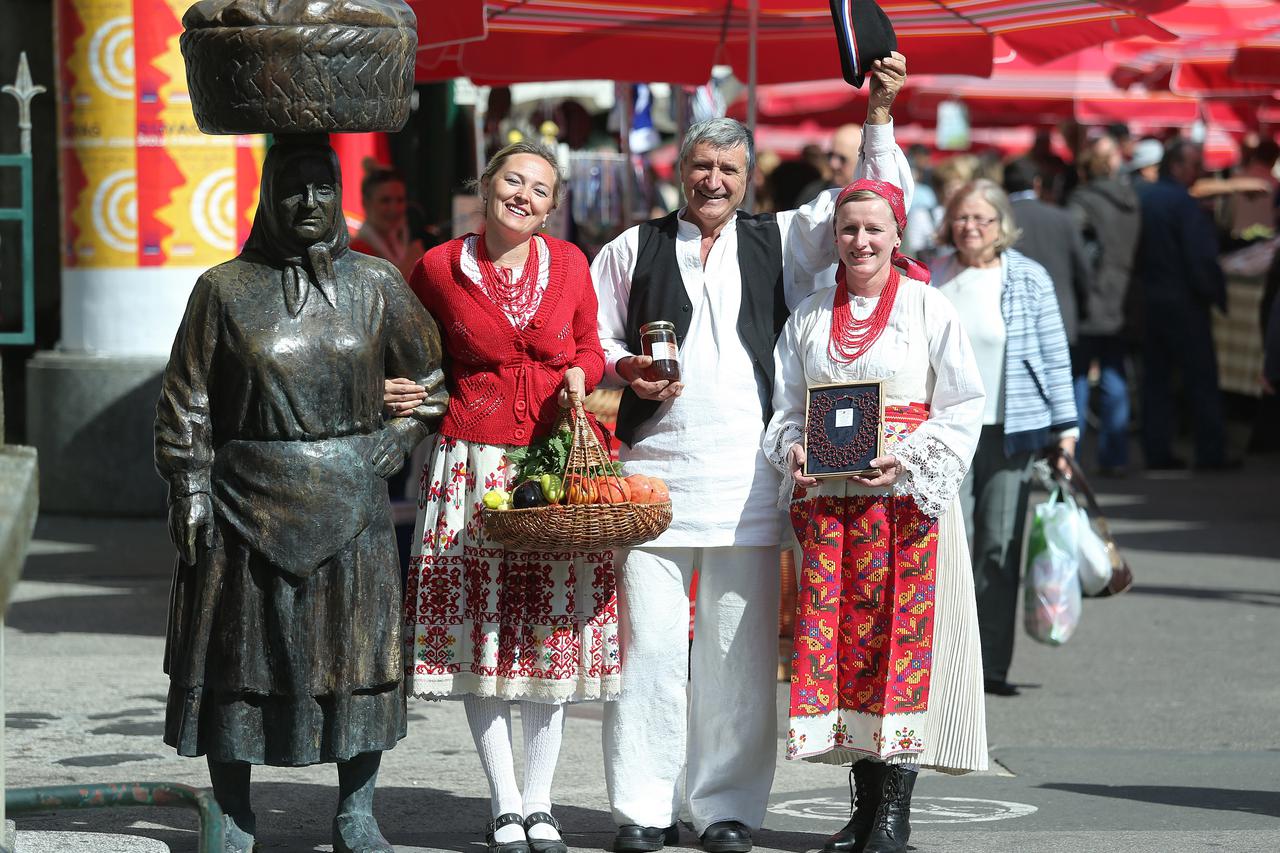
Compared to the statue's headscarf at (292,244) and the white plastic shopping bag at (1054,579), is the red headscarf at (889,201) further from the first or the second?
the white plastic shopping bag at (1054,579)

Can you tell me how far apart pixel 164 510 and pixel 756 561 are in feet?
20.5

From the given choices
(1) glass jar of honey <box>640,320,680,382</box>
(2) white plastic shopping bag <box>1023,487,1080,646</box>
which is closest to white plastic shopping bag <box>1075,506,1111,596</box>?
(2) white plastic shopping bag <box>1023,487,1080,646</box>

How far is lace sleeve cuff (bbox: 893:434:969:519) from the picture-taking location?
5.19 m

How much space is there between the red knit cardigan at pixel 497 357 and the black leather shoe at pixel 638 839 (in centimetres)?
110

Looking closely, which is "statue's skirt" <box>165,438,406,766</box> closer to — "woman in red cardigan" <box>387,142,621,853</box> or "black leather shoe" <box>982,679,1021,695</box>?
"woman in red cardigan" <box>387,142,621,853</box>

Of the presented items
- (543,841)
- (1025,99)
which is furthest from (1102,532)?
(1025,99)

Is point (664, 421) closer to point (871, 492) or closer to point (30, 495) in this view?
point (871, 492)

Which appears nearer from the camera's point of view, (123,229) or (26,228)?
(26,228)

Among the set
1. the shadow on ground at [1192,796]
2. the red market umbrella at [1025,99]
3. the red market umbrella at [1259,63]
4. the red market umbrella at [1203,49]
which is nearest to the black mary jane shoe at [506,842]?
the shadow on ground at [1192,796]

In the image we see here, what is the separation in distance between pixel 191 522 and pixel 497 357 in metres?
0.95

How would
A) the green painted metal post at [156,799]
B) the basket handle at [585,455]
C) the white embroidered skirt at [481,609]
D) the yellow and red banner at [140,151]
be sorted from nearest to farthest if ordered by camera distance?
the green painted metal post at [156,799]
the basket handle at [585,455]
the white embroidered skirt at [481,609]
the yellow and red banner at [140,151]

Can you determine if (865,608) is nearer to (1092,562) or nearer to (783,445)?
(783,445)

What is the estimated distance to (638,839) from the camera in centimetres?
535

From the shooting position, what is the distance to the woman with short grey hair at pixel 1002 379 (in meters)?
7.48
